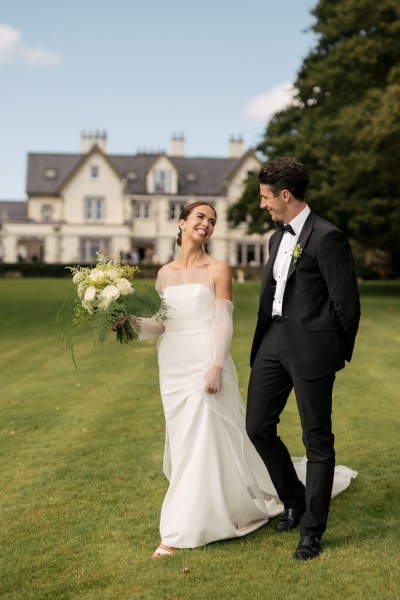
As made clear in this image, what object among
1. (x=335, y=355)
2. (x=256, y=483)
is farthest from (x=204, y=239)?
(x=256, y=483)

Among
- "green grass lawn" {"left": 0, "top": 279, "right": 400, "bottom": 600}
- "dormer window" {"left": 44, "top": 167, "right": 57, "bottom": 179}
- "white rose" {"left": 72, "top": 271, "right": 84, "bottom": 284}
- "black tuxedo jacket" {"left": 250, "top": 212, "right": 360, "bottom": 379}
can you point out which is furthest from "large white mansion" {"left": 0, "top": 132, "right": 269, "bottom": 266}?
"black tuxedo jacket" {"left": 250, "top": 212, "right": 360, "bottom": 379}

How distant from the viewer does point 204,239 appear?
568cm

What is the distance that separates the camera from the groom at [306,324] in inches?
195

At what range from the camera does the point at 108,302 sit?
17.9ft

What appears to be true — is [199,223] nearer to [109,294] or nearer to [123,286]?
[123,286]

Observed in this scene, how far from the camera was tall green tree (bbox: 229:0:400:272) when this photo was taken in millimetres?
28047

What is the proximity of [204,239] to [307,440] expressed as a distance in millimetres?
1645

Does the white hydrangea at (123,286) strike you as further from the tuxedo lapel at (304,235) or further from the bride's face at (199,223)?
the tuxedo lapel at (304,235)

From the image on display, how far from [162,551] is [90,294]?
6.07ft

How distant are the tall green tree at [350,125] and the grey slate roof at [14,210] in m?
32.4

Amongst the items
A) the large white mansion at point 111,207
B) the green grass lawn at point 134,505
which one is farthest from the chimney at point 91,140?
the green grass lawn at point 134,505

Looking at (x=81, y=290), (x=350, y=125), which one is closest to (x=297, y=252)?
(x=81, y=290)

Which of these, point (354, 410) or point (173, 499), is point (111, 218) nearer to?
point (354, 410)

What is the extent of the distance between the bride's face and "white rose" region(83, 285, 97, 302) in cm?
81
